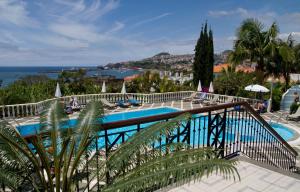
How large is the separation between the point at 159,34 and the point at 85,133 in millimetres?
34619

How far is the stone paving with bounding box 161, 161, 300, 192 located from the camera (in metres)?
4.09

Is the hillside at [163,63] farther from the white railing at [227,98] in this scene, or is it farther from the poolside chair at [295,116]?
the poolside chair at [295,116]

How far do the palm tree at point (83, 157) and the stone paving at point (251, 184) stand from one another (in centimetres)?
143

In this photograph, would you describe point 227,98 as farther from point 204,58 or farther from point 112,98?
point 112,98

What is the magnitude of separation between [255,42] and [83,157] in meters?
19.4

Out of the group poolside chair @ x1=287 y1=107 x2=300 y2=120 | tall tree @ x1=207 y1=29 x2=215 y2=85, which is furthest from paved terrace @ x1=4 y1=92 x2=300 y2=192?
tall tree @ x1=207 y1=29 x2=215 y2=85

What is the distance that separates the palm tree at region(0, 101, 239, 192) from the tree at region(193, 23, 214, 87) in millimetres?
24798

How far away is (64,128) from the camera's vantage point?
116 inches

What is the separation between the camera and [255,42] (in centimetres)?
1939

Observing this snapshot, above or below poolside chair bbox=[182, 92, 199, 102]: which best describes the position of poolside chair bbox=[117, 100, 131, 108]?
below

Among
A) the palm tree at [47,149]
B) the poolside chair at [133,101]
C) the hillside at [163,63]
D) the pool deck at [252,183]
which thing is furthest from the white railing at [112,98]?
the hillside at [163,63]

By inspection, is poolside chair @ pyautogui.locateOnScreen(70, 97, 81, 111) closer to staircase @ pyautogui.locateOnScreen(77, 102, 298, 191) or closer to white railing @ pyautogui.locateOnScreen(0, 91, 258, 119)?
white railing @ pyautogui.locateOnScreen(0, 91, 258, 119)

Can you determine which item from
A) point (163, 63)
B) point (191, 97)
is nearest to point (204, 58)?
point (191, 97)

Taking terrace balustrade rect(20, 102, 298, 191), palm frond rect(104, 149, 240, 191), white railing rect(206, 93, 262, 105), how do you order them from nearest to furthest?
1. palm frond rect(104, 149, 240, 191)
2. terrace balustrade rect(20, 102, 298, 191)
3. white railing rect(206, 93, 262, 105)
